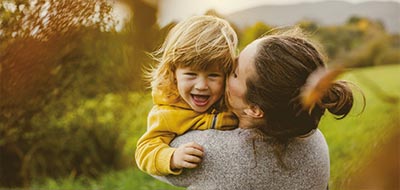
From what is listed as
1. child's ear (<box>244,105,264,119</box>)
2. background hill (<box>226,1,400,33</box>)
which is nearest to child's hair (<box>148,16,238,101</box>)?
child's ear (<box>244,105,264,119</box>)

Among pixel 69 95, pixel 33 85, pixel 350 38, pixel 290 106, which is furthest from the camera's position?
pixel 350 38

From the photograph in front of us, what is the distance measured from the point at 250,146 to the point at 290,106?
13 centimetres

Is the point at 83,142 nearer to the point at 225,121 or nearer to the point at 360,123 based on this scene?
the point at 360,123

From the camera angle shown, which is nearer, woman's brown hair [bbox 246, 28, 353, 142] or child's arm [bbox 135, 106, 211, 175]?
woman's brown hair [bbox 246, 28, 353, 142]

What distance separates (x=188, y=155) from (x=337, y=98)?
14.1 inches

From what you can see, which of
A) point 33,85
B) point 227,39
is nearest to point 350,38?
point 33,85

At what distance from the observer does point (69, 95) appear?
12.7ft

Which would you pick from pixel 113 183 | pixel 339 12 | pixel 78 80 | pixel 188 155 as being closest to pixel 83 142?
pixel 113 183

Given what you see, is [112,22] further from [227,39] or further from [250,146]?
[250,146]

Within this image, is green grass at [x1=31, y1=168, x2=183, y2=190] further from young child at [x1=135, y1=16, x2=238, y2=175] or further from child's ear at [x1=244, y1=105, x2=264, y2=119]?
child's ear at [x1=244, y1=105, x2=264, y2=119]

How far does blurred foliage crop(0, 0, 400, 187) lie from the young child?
1.34ft

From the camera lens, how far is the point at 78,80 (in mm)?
3801

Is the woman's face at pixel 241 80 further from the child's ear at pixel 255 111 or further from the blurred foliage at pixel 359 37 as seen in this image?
the blurred foliage at pixel 359 37

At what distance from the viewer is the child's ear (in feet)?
5.40
